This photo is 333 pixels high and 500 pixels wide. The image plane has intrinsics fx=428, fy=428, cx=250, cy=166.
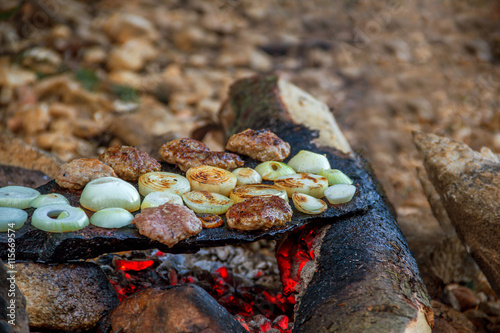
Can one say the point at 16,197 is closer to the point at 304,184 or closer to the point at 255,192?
the point at 255,192

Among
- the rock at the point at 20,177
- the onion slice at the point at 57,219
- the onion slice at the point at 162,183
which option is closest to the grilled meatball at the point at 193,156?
the onion slice at the point at 162,183

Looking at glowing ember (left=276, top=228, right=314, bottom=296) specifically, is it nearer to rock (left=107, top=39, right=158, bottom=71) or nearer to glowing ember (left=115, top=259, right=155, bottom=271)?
glowing ember (left=115, top=259, right=155, bottom=271)

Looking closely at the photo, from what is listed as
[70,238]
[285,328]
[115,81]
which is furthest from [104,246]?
[115,81]

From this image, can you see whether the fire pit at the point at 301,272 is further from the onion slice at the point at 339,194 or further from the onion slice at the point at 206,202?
the onion slice at the point at 206,202

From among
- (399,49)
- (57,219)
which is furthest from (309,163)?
(399,49)

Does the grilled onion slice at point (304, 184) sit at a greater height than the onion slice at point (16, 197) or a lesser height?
lesser
